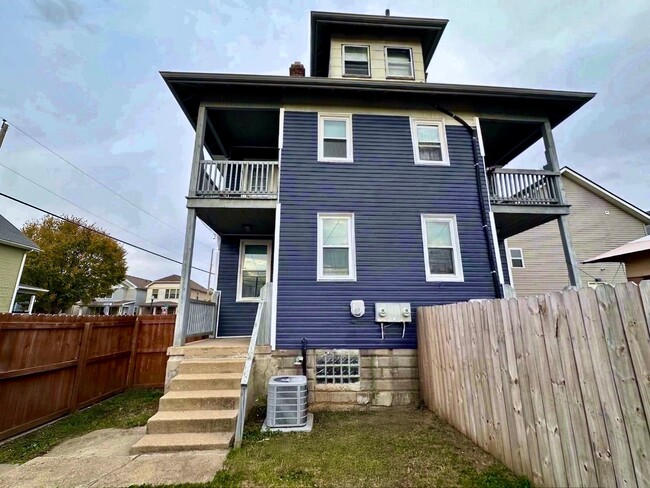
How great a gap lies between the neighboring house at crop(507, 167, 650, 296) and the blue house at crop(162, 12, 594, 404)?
7.66 m

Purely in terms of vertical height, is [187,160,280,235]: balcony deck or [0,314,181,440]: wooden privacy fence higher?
[187,160,280,235]: balcony deck

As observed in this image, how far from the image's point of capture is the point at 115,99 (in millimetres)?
20250

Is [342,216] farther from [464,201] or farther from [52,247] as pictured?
[52,247]

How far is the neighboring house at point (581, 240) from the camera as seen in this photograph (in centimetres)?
1414

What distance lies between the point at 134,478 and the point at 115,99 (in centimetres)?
2510

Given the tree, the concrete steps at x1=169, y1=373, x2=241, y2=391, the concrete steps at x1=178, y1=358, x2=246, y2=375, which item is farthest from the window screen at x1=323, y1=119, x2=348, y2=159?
the tree

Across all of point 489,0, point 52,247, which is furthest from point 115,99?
point 489,0

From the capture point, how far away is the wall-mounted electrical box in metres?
→ 6.11

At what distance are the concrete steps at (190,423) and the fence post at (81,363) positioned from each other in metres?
2.50

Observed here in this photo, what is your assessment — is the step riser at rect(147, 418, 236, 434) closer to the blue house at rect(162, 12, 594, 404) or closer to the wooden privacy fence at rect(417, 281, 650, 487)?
the blue house at rect(162, 12, 594, 404)

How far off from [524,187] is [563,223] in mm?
1286

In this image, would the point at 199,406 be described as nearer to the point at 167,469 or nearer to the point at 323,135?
the point at 167,469

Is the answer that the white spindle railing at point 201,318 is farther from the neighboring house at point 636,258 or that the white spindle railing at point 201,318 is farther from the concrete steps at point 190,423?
the neighboring house at point 636,258

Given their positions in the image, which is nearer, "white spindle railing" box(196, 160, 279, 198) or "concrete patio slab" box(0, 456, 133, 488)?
"concrete patio slab" box(0, 456, 133, 488)
